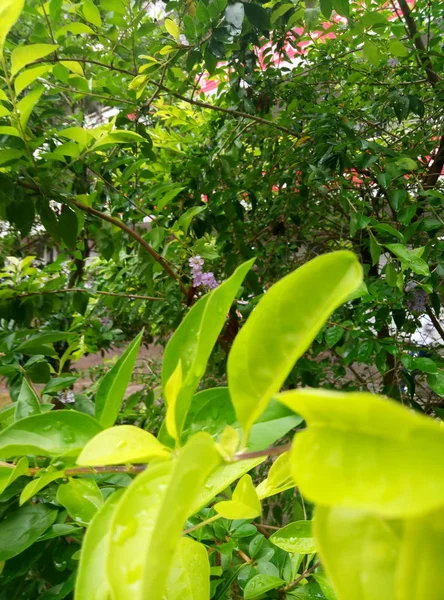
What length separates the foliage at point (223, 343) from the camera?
0.13 m

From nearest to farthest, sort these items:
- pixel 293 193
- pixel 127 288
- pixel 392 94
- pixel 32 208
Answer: pixel 32 208, pixel 392 94, pixel 293 193, pixel 127 288

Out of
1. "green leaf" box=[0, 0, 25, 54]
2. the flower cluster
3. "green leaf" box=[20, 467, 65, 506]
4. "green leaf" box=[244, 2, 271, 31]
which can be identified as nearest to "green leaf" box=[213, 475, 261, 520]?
"green leaf" box=[20, 467, 65, 506]

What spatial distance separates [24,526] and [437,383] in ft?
1.91

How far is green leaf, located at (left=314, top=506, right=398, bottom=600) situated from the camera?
13 cm

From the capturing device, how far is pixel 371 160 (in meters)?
0.84

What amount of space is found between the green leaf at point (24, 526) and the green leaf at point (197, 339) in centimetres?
21

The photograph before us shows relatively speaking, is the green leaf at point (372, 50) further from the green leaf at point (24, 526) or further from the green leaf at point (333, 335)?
the green leaf at point (24, 526)

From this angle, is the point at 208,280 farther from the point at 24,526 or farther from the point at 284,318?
the point at 284,318

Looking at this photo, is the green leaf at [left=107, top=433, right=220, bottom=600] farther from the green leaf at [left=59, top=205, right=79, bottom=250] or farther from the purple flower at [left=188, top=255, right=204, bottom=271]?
the purple flower at [left=188, top=255, right=204, bottom=271]

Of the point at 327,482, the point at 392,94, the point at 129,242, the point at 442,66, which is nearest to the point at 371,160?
the point at 392,94

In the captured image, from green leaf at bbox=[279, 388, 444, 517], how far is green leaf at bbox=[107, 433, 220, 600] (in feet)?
0.16

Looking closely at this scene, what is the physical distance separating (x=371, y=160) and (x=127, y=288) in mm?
791

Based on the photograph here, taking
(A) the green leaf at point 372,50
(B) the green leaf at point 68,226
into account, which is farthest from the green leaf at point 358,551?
(A) the green leaf at point 372,50

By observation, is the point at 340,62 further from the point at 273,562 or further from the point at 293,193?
the point at 273,562
